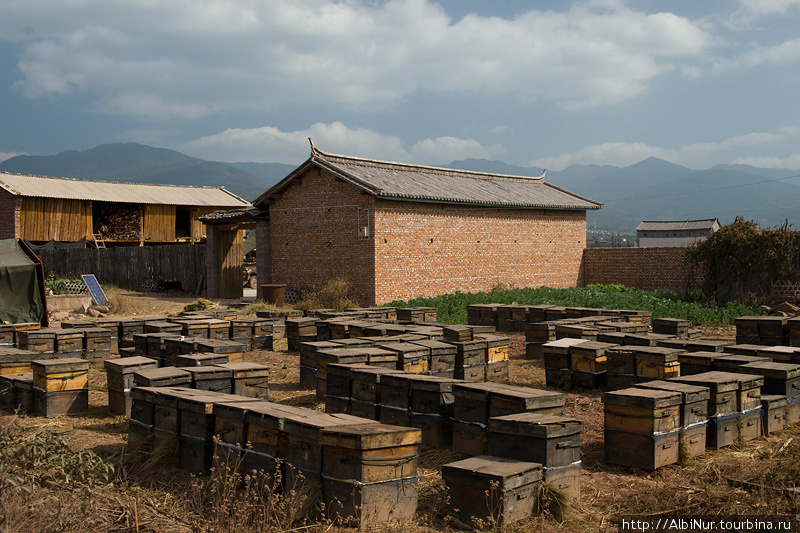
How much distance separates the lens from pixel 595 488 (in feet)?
23.8

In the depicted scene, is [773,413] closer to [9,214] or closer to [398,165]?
[398,165]

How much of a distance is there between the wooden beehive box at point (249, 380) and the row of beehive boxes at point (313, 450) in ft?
5.51

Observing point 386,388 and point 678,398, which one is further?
point 386,388

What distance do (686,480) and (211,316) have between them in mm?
14241

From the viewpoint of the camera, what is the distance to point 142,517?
6090mm

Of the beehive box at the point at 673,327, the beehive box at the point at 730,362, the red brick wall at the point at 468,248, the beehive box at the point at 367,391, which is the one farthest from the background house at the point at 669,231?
the beehive box at the point at 367,391

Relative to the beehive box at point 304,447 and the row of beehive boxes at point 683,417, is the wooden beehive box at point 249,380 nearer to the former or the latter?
the beehive box at point 304,447

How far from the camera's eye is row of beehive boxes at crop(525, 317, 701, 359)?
40.0ft

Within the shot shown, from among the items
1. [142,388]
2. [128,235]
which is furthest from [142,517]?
[128,235]

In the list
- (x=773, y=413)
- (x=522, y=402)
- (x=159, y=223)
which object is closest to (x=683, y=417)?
(x=522, y=402)

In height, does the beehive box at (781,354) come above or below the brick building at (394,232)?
below

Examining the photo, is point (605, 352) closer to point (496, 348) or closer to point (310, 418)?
point (496, 348)

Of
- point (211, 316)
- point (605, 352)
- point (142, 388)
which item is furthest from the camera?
point (211, 316)

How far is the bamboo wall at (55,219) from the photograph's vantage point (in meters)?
37.8
